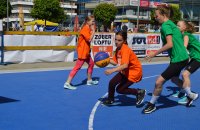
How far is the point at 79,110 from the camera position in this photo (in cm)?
745

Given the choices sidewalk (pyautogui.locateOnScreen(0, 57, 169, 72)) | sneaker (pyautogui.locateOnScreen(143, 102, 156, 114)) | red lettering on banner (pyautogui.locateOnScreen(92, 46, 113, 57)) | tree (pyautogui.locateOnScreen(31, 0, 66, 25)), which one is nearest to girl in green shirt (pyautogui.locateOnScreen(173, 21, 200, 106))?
sneaker (pyautogui.locateOnScreen(143, 102, 156, 114))

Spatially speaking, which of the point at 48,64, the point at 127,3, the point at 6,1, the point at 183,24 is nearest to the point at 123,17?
the point at 127,3

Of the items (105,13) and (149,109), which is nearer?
(149,109)

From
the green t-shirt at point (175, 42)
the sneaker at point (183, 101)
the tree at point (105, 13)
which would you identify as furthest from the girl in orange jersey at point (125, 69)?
the tree at point (105, 13)

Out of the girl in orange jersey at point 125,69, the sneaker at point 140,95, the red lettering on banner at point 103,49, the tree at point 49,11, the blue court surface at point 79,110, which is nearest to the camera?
the blue court surface at point 79,110

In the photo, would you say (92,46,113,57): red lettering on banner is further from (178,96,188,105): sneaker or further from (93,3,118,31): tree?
(93,3,118,31): tree

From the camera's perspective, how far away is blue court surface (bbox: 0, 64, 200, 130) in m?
6.34

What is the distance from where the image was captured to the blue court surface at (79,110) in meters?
6.34

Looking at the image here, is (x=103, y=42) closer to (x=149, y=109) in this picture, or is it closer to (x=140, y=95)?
(x=140, y=95)

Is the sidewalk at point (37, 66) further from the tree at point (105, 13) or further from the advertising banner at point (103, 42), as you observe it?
the tree at point (105, 13)

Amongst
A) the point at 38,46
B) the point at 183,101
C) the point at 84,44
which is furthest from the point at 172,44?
the point at 38,46

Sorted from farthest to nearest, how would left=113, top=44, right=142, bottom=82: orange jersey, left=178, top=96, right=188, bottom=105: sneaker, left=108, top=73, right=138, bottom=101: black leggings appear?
left=178, top=96, right=188, bottom=105: sneaker → left=108, top=73, right=138, bottom=101: black leggings → left=113, top=44, right=142, bottom=82: orange jersey

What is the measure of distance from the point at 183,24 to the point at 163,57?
13217 millimetres

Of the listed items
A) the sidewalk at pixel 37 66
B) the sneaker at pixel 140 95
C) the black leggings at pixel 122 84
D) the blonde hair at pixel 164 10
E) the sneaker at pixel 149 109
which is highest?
the blonde hair at pixel 164 10
